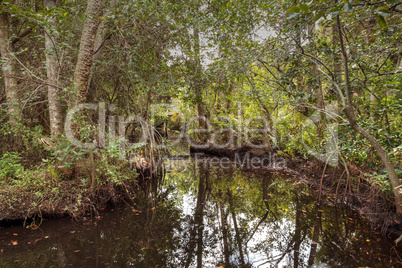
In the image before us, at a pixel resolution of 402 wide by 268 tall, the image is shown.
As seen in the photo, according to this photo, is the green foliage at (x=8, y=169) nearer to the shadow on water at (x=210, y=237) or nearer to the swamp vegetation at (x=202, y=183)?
the swamp vegetation at (x=202, y=183)

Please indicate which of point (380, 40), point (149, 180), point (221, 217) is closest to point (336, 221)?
point (221, 217)

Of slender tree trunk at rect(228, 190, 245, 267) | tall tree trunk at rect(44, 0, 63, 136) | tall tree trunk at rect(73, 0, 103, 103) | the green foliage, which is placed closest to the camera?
slender tree trunk at rect(228, 190, 245, 267)

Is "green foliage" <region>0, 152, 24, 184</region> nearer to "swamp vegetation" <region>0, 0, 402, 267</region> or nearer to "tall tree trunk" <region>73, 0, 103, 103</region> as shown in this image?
"swamp vegetation" <region>0, 0, 402, 267</region>

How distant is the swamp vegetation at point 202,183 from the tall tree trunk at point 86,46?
3 centimetres

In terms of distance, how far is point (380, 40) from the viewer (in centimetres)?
348

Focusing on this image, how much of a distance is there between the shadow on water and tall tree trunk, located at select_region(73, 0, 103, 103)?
2793 mm

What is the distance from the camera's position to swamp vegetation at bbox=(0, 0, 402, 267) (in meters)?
3.46

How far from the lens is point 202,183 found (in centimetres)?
729

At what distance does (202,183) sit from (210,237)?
10.8 feet

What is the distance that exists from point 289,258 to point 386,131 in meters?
2.76

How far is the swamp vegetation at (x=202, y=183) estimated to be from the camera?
3.46 meters

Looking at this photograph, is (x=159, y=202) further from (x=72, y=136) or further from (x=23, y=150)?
(x=23, y=150)

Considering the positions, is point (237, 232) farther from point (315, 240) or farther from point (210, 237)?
point (315, 240)

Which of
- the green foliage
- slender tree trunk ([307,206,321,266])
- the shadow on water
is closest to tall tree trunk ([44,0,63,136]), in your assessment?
the green foliage
